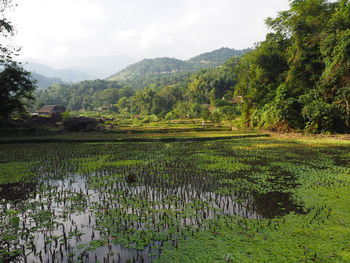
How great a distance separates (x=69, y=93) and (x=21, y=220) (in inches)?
5039

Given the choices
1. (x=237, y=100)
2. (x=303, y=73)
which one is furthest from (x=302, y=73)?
(x=237, y=100)

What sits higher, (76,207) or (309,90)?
(309,90)

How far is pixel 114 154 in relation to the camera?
41.9 feet

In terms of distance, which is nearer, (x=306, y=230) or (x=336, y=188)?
(x=306, y=230)

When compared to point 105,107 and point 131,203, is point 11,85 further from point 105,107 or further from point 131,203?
point 105,107

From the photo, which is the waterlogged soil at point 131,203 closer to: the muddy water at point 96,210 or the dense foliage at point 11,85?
the muddy water at point 96,210

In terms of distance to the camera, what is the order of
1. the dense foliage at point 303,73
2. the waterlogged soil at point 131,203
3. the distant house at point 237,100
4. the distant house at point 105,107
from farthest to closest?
the distant house at point 105,107
the distant house at point 237,100
the dense foliage at point 303,73
the waterlogged soil at point 131,203

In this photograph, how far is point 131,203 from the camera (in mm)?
5715

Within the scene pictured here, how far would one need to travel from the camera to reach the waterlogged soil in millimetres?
3906

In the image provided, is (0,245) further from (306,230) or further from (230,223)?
(306,230)

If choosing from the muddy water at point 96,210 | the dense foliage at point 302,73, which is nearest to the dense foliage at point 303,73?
the dense foliage at point 302,73

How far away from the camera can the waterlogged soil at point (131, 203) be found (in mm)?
3906

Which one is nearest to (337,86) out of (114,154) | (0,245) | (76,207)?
(114,154)

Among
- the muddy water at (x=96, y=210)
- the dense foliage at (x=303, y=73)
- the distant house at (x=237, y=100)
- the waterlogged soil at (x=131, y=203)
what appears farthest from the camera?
the distant house at (x=237, y=100)
